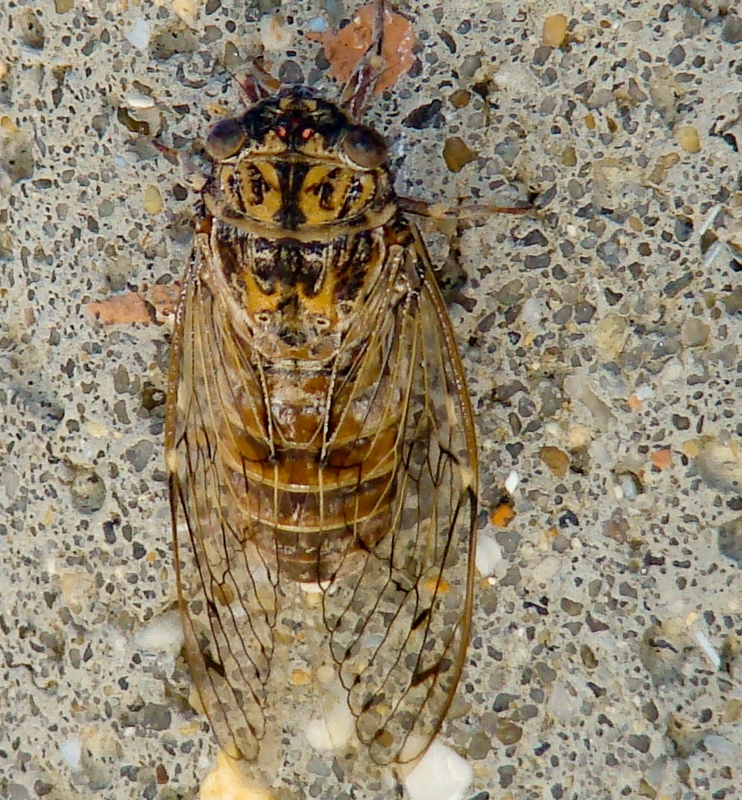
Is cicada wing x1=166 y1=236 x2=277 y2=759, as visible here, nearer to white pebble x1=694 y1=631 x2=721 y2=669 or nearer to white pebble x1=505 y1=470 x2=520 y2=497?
→ white pebble x1=505 y1=470 x2=520 y2=497

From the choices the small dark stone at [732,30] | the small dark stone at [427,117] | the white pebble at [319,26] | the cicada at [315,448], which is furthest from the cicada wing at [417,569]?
the small dark stone at [732,30]

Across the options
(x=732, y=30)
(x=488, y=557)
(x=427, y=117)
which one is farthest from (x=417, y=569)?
(x=732, y=30)

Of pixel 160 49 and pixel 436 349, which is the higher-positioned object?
pixel 160 49

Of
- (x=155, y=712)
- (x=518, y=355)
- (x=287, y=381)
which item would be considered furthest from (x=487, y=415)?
(x=155, y=712)

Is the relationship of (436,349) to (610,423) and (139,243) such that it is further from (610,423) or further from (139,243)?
(139,243)

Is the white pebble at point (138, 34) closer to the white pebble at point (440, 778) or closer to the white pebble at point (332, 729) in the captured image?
the white pebble at point (332, 729)

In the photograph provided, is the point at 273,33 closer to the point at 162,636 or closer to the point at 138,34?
the point at 138,34
